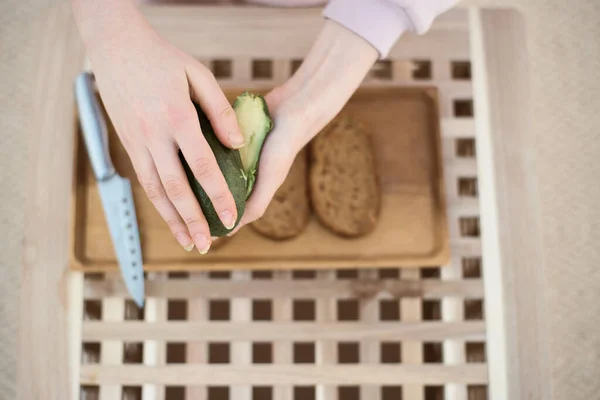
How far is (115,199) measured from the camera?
0.64 metres

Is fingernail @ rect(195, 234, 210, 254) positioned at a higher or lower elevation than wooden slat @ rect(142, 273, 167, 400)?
higher

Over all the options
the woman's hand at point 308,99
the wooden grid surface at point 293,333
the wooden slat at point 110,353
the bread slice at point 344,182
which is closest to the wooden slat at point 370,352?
the wooden grid surface at point 293,333

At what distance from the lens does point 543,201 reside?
892 millimetres

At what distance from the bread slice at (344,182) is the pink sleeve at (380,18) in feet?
0.42

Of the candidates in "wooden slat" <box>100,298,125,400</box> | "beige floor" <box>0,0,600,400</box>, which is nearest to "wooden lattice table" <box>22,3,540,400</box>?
"wooden slat" <box>100,298,125,400</box>

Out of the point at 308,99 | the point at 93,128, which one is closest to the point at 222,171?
the point at 308,99

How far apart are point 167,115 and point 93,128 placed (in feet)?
0.73

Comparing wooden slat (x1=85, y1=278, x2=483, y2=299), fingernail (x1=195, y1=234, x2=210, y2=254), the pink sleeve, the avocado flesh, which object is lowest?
wooden slat (x1=85, y1=278, x2=483, y2=299)

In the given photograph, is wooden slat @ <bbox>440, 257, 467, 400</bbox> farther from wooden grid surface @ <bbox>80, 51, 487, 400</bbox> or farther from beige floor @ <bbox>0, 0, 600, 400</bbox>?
beige floor @ <bbox>0, 0, 600, 400</bbox>

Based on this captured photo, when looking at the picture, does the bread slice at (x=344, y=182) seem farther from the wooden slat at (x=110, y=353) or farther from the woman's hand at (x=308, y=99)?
the wooden slat at (x=110, y=353)

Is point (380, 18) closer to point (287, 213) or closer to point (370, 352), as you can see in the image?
point (287, 213)

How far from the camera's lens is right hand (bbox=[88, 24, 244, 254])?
478mm

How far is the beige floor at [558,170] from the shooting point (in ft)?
2.79

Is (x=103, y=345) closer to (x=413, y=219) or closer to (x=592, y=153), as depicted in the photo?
(x=413, y=219)
